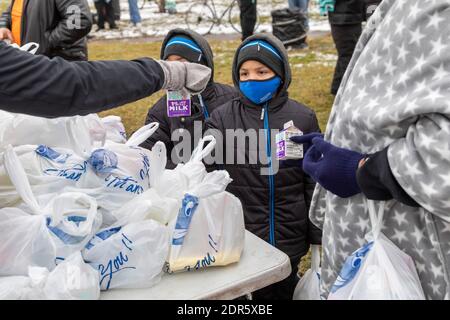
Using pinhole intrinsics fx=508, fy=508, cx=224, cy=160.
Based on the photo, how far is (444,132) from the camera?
3.13ft

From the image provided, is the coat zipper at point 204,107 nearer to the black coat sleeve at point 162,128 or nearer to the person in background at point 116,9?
the black coat sleeve at point 162,128

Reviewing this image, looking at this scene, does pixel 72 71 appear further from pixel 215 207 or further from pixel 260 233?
pixel 260 233

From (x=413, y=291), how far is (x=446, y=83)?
0.45 m

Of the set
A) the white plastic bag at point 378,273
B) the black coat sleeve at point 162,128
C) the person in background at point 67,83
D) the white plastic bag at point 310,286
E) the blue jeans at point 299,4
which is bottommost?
the white plastic bag at point 310,286

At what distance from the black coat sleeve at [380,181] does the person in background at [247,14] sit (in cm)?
687

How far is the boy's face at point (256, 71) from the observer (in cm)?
217

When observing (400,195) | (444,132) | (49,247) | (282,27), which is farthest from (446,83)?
(282,27)

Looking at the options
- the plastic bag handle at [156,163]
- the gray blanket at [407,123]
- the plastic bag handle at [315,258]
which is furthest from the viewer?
the plastic bag handle at [315,258]

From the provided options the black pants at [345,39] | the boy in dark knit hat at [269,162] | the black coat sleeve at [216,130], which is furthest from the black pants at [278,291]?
the black pants at [345,39]

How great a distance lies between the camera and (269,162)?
2084 millimetres

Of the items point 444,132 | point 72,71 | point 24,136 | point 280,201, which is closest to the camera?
point 444,132

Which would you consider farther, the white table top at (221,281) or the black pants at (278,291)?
the black pants at (278,291)

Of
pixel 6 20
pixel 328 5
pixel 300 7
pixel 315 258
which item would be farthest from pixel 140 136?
pixel 300 7

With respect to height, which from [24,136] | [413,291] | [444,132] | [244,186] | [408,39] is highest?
[408,39]
